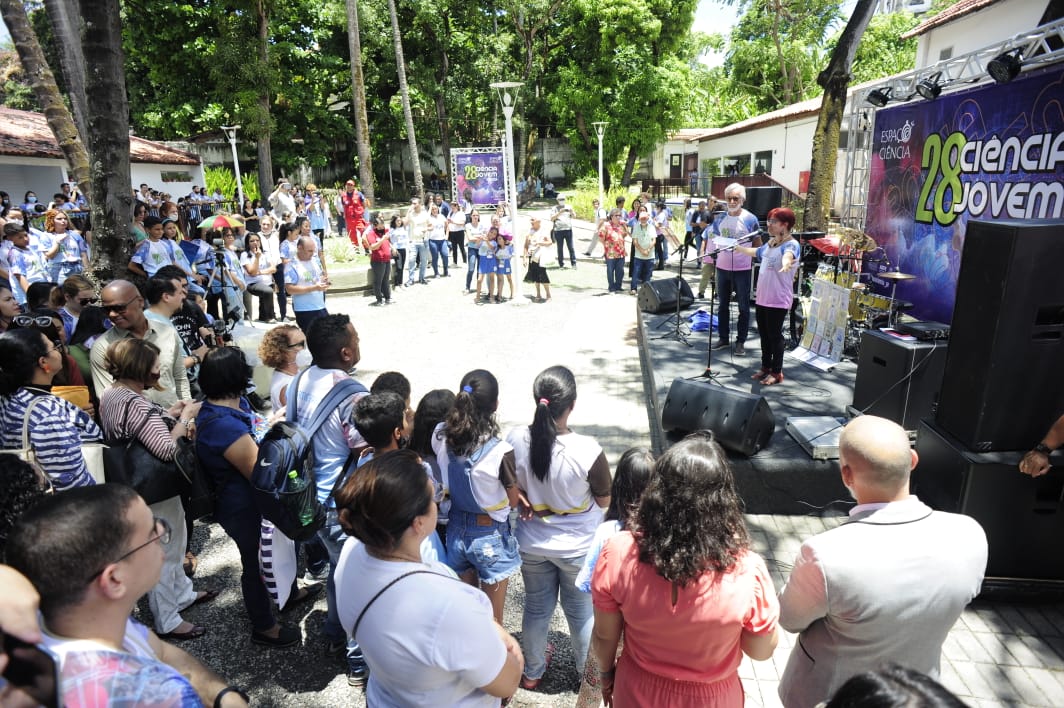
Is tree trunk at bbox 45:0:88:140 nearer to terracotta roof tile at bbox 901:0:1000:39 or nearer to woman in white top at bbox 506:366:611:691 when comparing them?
woman in white top at bbox 506:366:611:691

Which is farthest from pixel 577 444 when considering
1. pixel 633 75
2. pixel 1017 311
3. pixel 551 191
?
pixel 551 191

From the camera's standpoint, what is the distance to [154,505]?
3090 millimetres

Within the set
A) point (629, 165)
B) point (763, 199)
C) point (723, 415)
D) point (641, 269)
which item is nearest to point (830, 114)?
point (763, 199)

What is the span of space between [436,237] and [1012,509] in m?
12.6

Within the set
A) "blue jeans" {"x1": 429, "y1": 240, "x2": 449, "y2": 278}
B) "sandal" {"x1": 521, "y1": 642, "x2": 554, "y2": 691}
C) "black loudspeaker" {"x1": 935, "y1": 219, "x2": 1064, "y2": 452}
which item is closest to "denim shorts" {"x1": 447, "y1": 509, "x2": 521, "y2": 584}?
"sandal" {"x1": 521, "y1": 642, "x2": 554, "y2": 691}

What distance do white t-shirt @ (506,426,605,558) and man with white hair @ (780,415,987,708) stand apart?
94cm

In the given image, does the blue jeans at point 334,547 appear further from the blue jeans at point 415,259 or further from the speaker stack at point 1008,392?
the blue jeans at point 415,259

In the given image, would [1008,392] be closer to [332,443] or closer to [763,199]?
[332,443]

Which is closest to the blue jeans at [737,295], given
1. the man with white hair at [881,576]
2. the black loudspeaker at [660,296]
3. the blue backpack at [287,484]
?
the black loudspeaker at [660,296]

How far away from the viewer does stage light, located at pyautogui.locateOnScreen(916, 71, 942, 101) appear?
717 centimetres

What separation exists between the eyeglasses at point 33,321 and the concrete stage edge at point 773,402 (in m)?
4.88

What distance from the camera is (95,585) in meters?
1.39

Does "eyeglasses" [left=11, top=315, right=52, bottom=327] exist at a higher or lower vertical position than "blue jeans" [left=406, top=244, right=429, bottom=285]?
higher

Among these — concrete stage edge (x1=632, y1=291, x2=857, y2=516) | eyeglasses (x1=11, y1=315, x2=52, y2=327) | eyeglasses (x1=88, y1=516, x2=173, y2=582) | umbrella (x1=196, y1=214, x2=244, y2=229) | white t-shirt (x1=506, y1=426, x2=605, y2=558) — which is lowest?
concrete stage edge (x1=632, y1=291, x2=857, y2=516)
